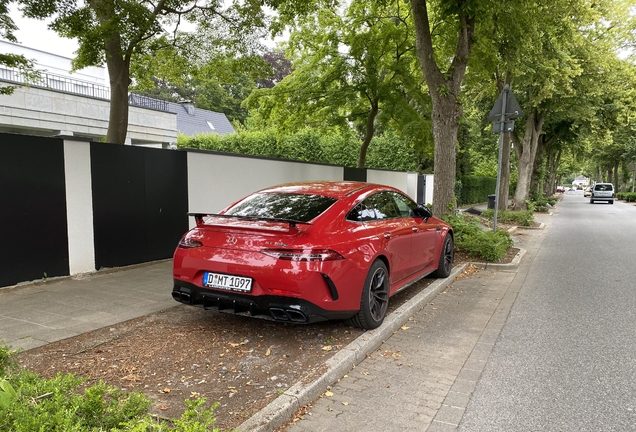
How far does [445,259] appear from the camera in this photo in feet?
23.5

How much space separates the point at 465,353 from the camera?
430 centimetres

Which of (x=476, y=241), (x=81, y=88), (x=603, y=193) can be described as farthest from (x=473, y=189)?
(x=81, y=88)

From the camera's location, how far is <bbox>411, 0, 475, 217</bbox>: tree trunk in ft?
30.0

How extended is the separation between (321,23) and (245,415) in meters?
13.2

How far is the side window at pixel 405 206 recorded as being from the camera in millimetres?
5852

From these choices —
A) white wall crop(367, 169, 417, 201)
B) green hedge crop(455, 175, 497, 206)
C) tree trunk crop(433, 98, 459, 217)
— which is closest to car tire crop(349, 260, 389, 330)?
tree trunk crop(433, 98, 459, 217)

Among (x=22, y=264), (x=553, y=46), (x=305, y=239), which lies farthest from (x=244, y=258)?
(x=553, y=46)

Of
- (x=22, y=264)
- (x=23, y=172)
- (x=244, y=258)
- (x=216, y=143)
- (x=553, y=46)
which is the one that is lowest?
(x=22, y=264)

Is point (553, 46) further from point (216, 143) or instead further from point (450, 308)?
point (216, 143)

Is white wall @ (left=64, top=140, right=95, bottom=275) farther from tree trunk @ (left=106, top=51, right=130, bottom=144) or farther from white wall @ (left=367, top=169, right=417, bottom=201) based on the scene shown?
white wall @ (left=367, top=169, right=417, bottom=201)

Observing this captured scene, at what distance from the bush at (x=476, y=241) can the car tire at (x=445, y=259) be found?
1.63 metres

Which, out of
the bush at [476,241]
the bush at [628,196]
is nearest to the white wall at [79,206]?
the bush at [476,241]

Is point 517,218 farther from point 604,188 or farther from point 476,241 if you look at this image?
point 604,188

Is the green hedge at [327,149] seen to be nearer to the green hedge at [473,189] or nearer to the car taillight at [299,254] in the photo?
the green hedge at [473,189]
